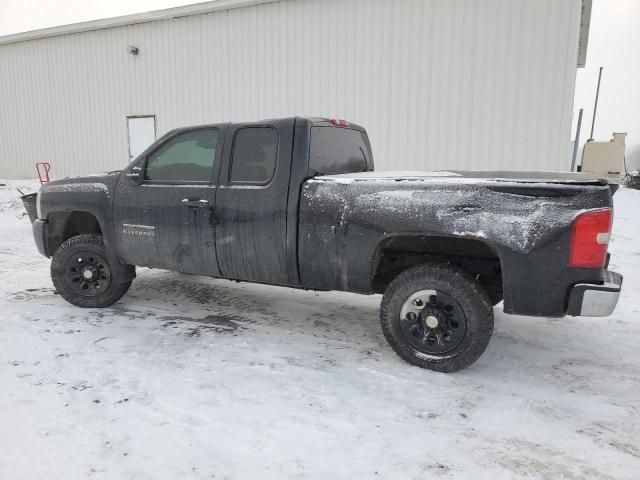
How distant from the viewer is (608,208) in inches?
108

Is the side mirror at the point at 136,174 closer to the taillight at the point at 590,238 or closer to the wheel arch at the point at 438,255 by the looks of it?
the wheel arch at the point at 438,255

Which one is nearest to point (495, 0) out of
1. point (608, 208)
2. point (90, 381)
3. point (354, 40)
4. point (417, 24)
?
point (417, 24)

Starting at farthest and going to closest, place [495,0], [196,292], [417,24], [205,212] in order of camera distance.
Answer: [417,24] < [495,0] < [196,292] < [205,212]

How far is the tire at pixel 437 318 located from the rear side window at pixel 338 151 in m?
1.20

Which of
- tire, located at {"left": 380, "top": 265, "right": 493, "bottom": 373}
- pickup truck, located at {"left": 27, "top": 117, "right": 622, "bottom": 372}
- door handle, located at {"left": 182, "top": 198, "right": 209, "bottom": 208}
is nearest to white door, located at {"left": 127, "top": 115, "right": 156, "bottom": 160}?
pickup truck, located at {"left": 27, "top": 117, "right": 622, "bottom": 372}

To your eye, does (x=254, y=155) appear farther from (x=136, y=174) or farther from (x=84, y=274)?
(x=84, y=274)

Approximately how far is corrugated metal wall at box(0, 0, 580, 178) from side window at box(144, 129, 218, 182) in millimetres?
7141

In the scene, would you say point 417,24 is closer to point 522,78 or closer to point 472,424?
point 522,78

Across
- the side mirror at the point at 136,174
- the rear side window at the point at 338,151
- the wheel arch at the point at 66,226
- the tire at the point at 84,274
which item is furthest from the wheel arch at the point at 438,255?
the wheel arch at the point at 66,226

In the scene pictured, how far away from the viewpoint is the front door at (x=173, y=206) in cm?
403

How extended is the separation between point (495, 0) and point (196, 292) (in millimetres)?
8307

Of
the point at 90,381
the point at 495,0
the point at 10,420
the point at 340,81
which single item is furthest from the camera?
the point at 340,81

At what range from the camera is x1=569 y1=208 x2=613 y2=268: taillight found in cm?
275

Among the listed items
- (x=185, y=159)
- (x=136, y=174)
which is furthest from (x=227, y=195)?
(x=136, y=174)
